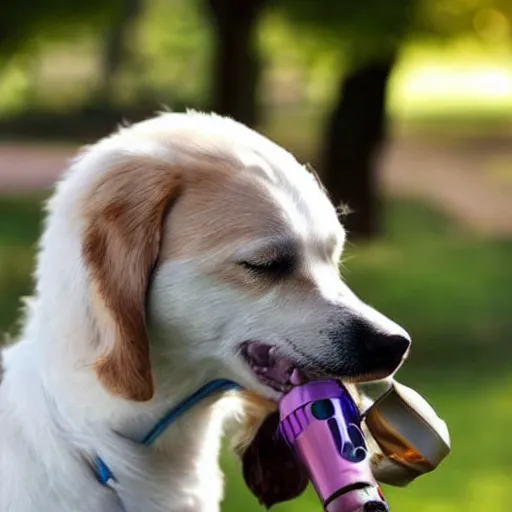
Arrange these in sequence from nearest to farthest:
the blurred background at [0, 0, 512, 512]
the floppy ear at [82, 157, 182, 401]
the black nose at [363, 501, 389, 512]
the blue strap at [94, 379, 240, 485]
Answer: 1. the black nose at [363, 501, 389, 512]
2. the floppy ear at [82, 157, 182, 401]
3. the blue strap at [94, 379, 240, 485]
4. the blurred background at [0, 0, 512, 512]

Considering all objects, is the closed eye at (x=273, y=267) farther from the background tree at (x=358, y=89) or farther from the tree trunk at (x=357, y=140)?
the tree trunk at (x=357, y=140)

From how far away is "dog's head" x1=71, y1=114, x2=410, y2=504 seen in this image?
92.4 inches

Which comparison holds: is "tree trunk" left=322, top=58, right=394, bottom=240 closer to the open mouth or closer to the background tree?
the background tree

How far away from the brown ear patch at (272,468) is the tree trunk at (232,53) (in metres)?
7.13

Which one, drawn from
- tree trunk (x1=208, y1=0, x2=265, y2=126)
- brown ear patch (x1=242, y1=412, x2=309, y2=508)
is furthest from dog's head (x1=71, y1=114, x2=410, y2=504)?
tree trunk (x1=208, y1=0, x2=265, y2=126)

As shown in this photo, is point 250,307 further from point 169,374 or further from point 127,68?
point 127,68

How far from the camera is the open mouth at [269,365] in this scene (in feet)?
7.88

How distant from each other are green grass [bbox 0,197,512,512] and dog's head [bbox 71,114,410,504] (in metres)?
2.97

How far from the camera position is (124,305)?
2.33m

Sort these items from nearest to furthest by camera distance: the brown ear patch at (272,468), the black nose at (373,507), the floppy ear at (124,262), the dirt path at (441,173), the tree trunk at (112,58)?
the black nose at (373,507), the floppy ear at (124,262), the brown ear patch at (272,468), the dirt path at (441,173), the tree trunk at (112,58)

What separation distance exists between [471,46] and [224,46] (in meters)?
2.12

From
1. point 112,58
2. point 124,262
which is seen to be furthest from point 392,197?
point 124,262

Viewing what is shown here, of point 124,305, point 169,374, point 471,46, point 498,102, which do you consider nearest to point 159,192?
point 124,305

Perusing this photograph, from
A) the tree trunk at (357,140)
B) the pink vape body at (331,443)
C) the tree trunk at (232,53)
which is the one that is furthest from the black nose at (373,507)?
the tree trunk at (357,140)
